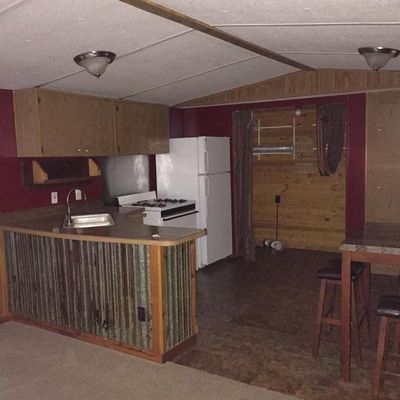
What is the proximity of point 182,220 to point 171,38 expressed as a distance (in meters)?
2.64

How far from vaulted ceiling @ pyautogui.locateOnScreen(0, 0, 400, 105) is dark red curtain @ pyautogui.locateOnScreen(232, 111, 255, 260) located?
143 cm

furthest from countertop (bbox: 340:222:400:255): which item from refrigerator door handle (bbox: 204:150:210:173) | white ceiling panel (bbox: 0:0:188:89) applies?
refrigerator door handle (bbox: 204:150:210:173)

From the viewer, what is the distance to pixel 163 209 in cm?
533

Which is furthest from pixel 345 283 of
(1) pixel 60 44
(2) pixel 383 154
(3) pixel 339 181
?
(3) pixel 339 181

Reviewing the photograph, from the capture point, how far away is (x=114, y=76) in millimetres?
4270

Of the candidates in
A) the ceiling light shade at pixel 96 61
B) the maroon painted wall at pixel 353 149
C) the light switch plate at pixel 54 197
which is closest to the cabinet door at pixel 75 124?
the light switch plate at pixel 54 197

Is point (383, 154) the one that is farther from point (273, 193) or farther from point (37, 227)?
point (37, 227)

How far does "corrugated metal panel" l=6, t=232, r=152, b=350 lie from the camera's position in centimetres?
351

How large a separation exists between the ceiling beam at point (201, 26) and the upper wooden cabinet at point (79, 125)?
1761 mm

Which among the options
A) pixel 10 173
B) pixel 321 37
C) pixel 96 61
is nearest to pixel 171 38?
pixel 96 61

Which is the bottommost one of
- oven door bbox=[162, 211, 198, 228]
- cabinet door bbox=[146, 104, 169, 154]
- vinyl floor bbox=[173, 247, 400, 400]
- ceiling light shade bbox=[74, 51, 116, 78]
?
vinyl floor bbox=[173, 247, 400, 400]

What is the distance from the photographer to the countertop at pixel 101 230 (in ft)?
11.1

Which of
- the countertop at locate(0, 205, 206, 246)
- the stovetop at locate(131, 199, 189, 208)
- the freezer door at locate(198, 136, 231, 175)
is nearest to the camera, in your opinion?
the countertop at locate(0, 205, 206, 246)

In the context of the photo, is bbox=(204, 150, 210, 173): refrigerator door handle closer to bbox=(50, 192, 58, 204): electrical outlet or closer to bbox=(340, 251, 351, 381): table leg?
bbox=(50, 192, 58, 204): electrical outlet
